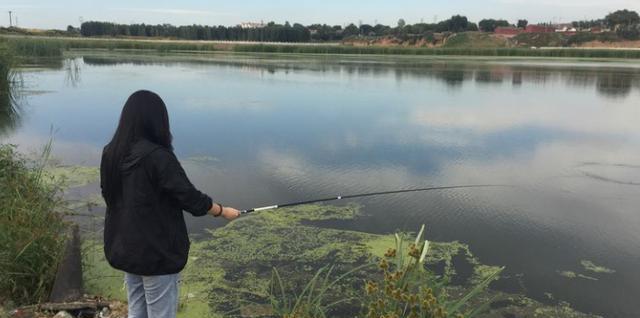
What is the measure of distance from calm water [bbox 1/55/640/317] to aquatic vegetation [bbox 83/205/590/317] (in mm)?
207

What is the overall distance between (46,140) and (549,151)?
6739mm

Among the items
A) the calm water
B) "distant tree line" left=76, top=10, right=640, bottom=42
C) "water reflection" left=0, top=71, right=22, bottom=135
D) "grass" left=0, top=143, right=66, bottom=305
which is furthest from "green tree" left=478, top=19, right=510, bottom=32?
"grass" left=0, top=143, right=66, bottom=305

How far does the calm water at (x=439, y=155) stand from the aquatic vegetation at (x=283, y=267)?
21 cm

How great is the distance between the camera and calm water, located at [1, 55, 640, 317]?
3.86 metres

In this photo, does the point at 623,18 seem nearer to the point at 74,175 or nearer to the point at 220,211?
the point at 74,175

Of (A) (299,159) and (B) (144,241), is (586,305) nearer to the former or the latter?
(B) (144,241)

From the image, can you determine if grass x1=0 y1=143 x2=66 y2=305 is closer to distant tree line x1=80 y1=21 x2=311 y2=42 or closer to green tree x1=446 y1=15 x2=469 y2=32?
distant tree line x1=80 y1=21 x2=311 y2=42

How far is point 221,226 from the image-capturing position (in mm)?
4035

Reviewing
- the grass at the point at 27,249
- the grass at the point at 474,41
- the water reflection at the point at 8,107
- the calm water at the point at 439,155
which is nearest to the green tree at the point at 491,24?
the grass at the point at 474,41

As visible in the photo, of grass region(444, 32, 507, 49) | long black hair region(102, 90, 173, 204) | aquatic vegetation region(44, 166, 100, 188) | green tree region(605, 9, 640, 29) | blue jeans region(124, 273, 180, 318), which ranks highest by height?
green tree region(605, 9, 640, 29)

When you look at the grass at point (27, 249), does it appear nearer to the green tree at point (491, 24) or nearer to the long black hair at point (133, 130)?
the long black hair at point (133, 130)

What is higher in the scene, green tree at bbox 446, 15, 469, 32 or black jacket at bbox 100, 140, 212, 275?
green tree at bbox 446, 15, 469, 32

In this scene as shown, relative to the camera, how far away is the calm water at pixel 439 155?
386 centimetres

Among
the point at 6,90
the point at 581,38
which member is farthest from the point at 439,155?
the point at 581,38
